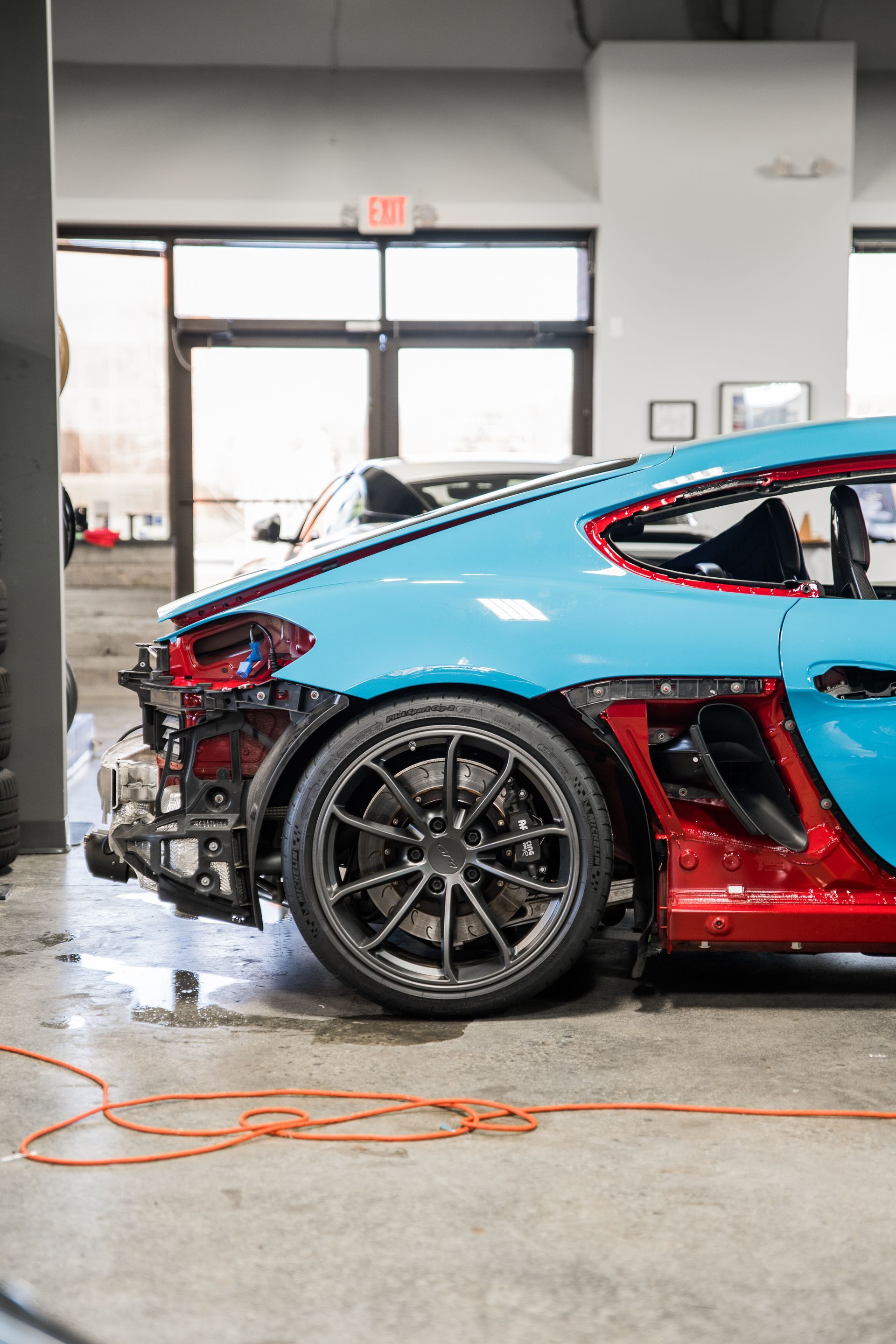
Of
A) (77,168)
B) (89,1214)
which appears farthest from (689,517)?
(77,168)

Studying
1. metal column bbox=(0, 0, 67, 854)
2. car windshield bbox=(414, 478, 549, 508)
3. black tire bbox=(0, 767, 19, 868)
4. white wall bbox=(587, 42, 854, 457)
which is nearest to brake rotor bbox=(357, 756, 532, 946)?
black tire bbox=(0, 767, 19, 868)

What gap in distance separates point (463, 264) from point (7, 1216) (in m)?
10.5

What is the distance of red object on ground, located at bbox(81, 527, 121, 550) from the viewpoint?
11.2 meters

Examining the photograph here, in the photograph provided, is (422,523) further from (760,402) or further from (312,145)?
(312,145)

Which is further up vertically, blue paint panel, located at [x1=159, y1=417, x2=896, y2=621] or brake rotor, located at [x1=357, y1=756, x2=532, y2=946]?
blue paint panel, located at [x1=159, y1=417, x2=896, y2=621]

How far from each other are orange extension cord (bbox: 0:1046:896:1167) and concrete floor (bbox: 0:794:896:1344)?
1.3 inches

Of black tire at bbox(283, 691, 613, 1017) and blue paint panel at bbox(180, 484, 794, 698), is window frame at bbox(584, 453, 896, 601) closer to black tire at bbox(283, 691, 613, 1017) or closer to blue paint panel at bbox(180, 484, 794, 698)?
blue paint panel at bbox(180, 484, 794, 698)

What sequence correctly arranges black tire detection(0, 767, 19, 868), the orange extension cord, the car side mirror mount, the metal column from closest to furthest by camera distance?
the orange extension cord, black tire detection(0, 767, 19, 868), the metal column, the car side mirror mount

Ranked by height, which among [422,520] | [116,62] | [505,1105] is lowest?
[505,1105]

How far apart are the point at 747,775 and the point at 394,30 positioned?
9.70 meters

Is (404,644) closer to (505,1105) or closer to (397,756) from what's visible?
(397,756)

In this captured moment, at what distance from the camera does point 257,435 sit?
11617 mm

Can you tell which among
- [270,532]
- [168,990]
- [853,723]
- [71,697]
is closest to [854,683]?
[853,723]

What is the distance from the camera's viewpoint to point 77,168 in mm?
10930
